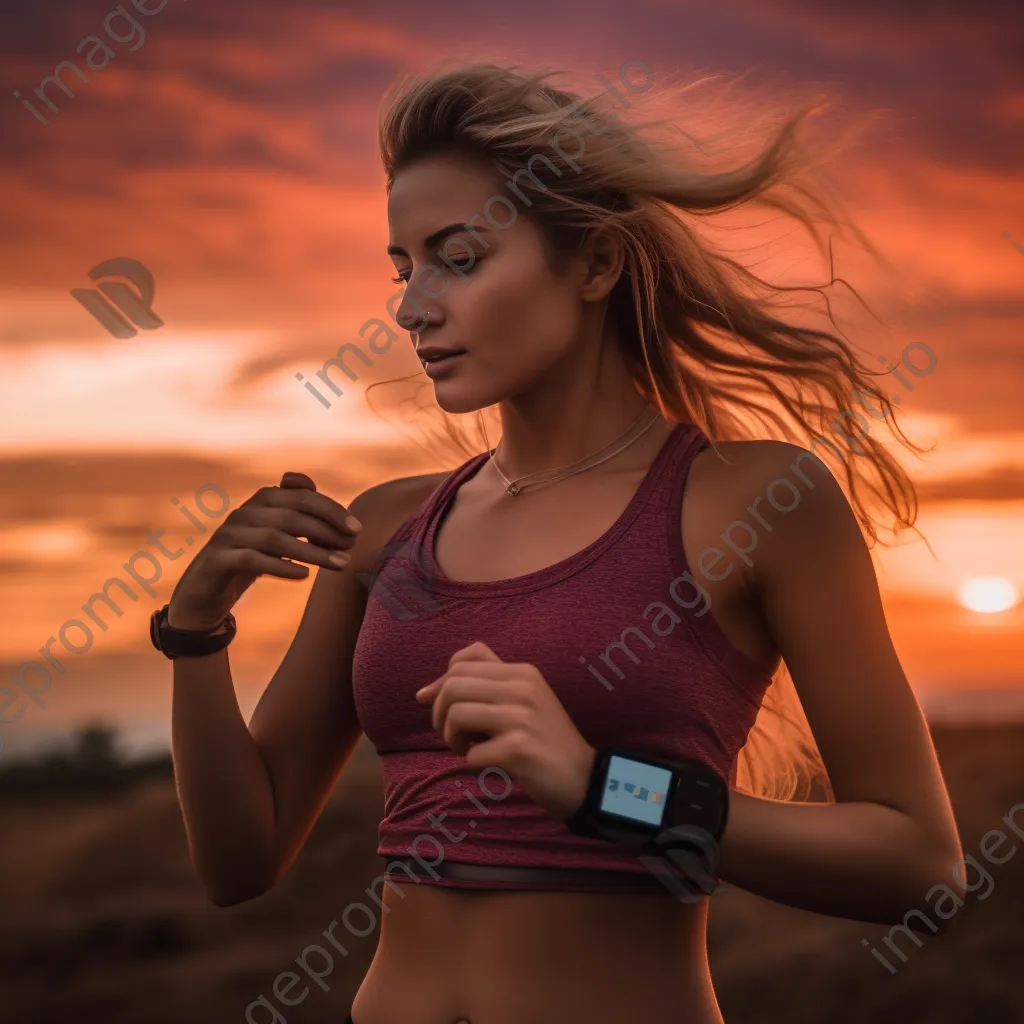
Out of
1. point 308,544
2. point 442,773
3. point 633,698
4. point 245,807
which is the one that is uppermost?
point 308,544

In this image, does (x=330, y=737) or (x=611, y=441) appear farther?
(x=330, y=737)

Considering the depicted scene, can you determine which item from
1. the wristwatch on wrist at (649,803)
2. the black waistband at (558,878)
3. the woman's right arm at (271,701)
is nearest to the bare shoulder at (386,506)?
the woman's right arm at (271,701)

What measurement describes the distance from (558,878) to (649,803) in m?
0.27

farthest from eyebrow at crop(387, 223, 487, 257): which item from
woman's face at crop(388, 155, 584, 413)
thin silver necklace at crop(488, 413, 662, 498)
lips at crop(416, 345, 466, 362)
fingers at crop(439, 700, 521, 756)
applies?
fingers at crop(439, 700, 521, 756)

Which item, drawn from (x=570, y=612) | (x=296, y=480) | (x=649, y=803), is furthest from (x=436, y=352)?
(x=649, y=803)

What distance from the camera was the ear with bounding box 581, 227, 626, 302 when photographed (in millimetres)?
2135

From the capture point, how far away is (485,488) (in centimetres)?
228

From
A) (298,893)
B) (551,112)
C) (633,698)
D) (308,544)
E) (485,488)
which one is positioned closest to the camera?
(633,698)

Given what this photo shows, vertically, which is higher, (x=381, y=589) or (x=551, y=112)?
(x=551, y=112)

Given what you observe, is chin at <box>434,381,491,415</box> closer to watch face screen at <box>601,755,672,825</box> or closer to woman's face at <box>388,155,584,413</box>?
woman's face at <box>388,155,584,413</box>

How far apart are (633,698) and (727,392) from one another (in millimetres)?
694

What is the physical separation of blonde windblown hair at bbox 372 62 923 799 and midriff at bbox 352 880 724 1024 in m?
0.55

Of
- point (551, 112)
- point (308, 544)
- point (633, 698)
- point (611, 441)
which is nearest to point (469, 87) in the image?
point (551, 112)

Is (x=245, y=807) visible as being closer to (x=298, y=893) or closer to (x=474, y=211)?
(x=474, y=211)
